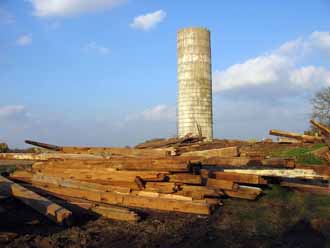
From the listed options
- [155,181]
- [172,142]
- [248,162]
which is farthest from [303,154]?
[155,181]

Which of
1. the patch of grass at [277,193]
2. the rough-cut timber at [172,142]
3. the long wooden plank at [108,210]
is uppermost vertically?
the rough-cut timber at [172,142]

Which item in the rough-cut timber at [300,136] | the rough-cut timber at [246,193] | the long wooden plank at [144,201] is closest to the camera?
the long wooden plank at [144,201]

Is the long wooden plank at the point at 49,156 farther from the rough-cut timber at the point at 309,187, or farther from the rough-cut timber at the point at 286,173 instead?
the rough-cut timber at the point at 309,187

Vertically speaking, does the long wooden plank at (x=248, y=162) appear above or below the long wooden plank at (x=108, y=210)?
above

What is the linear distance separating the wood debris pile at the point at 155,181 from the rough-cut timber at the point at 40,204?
0.02 meters

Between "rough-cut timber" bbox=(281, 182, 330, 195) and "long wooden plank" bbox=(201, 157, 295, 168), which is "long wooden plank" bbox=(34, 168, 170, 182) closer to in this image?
"long wooden plank" bbox=(201, 157, 295, 168)

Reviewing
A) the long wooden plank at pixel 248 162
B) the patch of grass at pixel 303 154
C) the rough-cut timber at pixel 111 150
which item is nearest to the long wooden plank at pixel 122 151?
the rough-cut timber at pixel 111 150

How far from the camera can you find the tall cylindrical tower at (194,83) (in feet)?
47.1

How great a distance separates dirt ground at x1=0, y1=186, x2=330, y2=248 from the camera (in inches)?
200

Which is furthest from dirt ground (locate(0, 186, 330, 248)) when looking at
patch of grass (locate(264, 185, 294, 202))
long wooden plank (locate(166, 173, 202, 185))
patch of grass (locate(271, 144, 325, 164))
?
patch of grass (locate(271, 144, 325, 164))

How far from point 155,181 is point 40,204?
2.10 m

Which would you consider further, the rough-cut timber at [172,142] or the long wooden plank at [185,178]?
the rough-cut timber at [172,142]

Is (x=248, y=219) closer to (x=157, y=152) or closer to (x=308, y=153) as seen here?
(x=157, y=152)

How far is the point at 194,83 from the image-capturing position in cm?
1444
